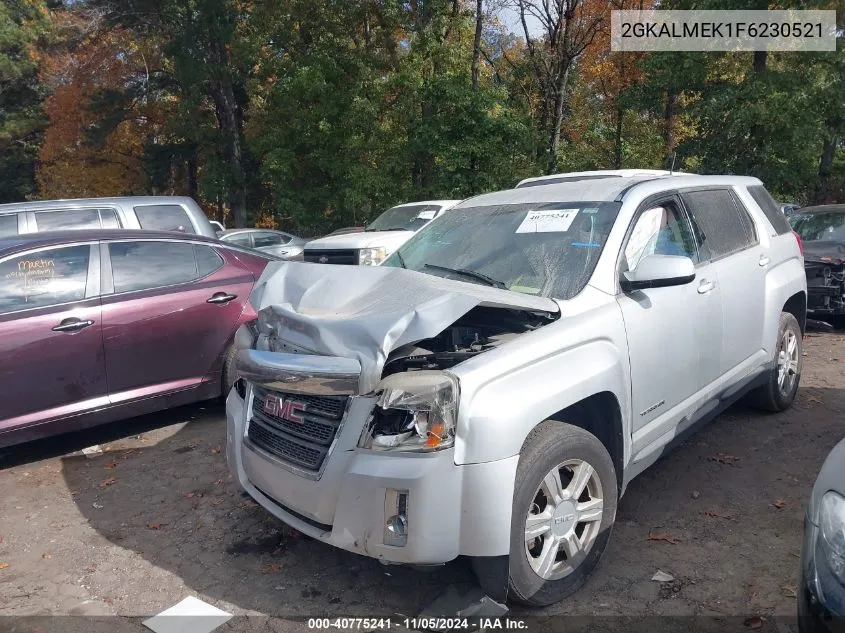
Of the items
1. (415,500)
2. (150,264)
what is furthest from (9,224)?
(415,500)

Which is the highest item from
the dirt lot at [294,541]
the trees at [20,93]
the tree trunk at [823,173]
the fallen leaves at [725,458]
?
the trees at [20,93]

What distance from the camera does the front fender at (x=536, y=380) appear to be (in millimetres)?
2613

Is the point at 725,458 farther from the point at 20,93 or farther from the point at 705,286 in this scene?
the point at 20,93

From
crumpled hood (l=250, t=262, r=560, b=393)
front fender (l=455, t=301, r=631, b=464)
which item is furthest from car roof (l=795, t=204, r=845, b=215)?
crumpled hood (l=250, t=262, r=560, b=393)

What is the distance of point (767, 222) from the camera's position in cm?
514

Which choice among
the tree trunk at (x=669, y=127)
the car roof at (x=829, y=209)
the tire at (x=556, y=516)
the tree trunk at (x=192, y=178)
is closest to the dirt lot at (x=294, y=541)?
the tire at (x=556, y=516)

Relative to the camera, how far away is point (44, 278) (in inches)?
192

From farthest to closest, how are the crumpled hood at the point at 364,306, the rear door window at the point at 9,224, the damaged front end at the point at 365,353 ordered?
the rear door window at the point at 9,224 < the crumpled hood at the point at 364,306 < the damaged front end at the point at 365,353

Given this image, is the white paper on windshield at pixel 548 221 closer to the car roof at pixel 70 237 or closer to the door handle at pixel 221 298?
the door handle at pixel 221 298

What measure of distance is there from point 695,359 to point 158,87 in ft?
96.9

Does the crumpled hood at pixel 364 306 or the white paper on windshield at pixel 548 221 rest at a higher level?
the white paper on windshield at pixel 548 221

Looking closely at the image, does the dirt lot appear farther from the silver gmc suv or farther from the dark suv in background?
the dark suv in background

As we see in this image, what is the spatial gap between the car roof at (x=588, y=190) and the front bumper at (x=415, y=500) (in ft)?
6.31

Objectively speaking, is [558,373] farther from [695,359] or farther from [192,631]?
[192,631]
